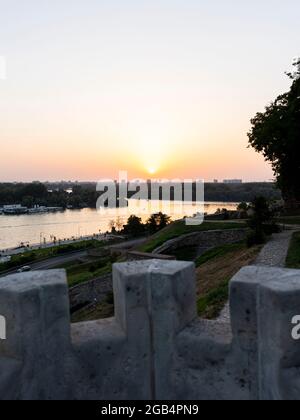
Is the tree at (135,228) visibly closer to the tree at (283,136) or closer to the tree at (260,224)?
the tree at (260,224)

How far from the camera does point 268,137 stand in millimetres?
19359

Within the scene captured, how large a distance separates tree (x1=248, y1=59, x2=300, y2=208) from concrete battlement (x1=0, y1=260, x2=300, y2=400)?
1645cm

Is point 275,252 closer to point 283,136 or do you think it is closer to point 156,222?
point 283,136

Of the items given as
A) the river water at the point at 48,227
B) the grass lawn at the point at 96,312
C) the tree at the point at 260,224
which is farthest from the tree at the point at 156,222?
the grass lawn at the point at 96,312

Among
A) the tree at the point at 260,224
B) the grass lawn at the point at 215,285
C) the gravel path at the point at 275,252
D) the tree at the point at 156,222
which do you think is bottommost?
the tree at the point at 156,222

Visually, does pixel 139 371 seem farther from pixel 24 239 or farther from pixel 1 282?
pixel 24 239

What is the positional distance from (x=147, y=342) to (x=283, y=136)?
1713 centimetres

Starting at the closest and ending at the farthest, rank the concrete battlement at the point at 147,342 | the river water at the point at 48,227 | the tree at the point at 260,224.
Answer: the concrete battlement at the point at 147,342 → the tree at the point at 260,224 → the river water at the point at 48,227

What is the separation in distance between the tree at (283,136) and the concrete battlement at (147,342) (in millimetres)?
16448

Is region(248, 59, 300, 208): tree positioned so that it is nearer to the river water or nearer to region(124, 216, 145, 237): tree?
region(124, 216, 145, 237): tree

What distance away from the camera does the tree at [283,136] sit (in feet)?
60.2

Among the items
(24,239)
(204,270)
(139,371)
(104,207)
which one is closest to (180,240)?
(204,270)

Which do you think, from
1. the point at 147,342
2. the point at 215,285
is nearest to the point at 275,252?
the point at 215,285

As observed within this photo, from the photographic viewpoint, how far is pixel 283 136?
18625mm
